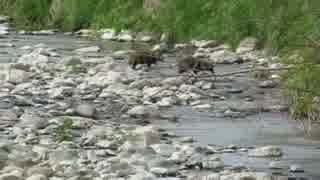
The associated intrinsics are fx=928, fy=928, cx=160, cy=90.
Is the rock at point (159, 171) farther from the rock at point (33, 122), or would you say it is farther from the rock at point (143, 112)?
the rock at point (143, 112)

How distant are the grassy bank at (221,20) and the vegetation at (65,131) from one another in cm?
263

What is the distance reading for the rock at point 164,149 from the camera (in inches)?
418

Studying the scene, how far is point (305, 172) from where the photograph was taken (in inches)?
387

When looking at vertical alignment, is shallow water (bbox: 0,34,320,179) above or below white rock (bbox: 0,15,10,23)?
below

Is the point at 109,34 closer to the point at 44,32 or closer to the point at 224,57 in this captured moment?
the point at 44,32

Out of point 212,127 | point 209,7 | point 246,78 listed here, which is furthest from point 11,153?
point 209,7

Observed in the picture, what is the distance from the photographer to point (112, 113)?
551 inches

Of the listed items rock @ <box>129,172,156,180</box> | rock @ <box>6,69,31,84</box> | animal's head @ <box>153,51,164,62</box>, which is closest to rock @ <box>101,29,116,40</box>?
animal's head @ <box>153,51,164,62</box>

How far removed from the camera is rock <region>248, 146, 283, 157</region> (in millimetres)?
10641

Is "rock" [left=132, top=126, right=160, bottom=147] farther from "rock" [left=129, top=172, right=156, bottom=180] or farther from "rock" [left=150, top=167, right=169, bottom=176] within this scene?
"rock" [left=129, top=172, right=156, bottom=180]

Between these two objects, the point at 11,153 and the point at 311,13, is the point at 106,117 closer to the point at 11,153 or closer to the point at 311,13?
the point at 11,153

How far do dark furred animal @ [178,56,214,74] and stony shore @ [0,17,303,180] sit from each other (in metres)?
0.35

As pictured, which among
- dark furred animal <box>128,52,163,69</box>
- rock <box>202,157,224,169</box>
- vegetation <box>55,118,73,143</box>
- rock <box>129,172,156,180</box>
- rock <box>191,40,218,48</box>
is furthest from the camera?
rock <box>191,40,218,48</box>

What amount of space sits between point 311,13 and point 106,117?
4.76 metres
